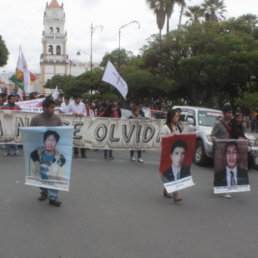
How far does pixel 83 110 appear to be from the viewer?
12.1m

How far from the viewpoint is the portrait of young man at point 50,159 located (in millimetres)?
5852

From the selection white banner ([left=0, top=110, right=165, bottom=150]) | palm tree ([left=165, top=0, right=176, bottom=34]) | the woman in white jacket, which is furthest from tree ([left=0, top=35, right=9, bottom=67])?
the woman in white jacket

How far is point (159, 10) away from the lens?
40844 mm

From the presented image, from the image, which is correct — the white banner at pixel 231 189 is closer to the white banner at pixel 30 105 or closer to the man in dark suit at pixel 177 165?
the man in dark suit at pixel 177 165

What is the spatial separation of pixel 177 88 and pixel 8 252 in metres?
32.4

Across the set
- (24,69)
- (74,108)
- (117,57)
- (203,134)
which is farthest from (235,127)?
(117,57)

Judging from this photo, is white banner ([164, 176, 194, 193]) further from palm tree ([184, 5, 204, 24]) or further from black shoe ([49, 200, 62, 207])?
palm tree ([184, 5, 204, 24])

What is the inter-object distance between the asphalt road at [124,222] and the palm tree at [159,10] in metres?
35.0

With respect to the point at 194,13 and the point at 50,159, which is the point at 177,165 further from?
the point at 194,13

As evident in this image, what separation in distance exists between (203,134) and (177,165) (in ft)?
14.6

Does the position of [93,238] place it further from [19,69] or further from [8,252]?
[19,69]

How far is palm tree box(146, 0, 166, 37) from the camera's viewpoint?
40.6m

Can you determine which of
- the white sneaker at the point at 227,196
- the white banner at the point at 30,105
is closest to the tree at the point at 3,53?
the white banner at the point at 30,105

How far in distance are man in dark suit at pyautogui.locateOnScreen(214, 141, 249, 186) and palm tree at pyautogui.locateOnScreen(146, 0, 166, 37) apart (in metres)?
35.8
